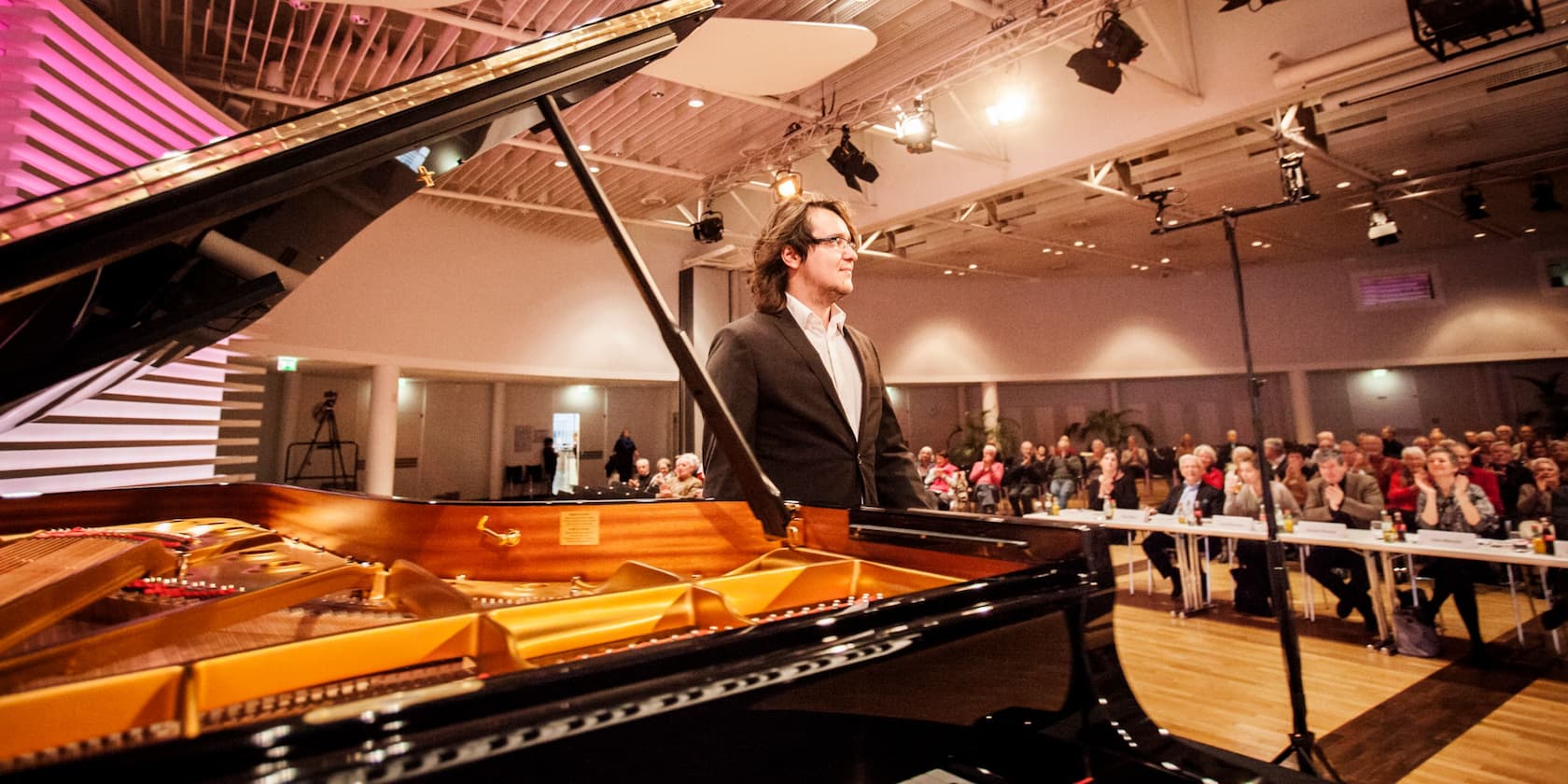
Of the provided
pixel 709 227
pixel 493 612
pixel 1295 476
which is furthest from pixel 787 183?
pixel 493 612

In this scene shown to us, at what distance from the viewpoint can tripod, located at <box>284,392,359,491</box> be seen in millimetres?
10281

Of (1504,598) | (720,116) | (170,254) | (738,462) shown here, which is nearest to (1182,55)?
(720,116)

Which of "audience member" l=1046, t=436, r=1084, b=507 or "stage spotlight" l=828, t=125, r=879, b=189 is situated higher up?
"stage spotlight" l=828, t=125, r=879, b=189

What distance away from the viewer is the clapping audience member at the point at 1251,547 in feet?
16.2

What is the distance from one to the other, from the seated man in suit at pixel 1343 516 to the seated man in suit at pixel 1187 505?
652 mm

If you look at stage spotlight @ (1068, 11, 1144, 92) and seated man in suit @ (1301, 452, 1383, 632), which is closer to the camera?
seated man in suit @ (1301, 452, 1383, 632)

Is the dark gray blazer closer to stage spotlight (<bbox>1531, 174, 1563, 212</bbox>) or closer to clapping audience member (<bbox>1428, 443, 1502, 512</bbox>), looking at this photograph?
clapping audience member (<bbox>1428, 443, 1502, 512</bbox>)

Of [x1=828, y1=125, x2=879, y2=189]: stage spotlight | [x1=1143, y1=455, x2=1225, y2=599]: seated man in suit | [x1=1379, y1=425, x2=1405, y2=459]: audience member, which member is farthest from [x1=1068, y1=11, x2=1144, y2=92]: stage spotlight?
[x1=1379, y1=425, x2=1405, y2=459]: audience member

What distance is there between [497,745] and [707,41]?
4.69m

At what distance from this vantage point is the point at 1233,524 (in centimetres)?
510

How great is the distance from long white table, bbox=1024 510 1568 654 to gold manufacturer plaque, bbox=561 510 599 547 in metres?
1.87

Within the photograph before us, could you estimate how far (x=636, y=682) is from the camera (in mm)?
618

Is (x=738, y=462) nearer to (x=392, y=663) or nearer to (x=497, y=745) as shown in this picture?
(x=392, y=663)

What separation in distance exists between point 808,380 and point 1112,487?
5.98 m
